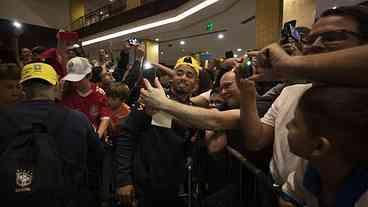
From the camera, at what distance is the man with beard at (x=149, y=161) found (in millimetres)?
Result: 1895

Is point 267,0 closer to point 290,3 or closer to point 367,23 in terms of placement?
point 290,3

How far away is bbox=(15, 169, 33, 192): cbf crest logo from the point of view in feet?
4.67

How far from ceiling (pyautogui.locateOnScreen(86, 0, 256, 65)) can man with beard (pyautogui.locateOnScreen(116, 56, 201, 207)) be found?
5.63 metres

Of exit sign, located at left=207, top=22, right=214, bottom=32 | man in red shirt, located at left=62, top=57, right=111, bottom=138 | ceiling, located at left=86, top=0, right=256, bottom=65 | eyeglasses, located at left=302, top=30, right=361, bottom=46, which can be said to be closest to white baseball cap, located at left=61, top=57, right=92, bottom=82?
man in red shirt, located at left=62, top=57, right=111, bottom=138

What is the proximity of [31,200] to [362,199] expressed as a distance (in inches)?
56.1

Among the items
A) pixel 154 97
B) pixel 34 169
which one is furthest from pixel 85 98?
pixel 154 97

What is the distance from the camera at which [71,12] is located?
14711mm

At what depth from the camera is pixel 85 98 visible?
8.73 feet

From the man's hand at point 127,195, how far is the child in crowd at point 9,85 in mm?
1000

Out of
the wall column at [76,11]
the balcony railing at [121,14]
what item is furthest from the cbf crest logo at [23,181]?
the wall column at [76,11]

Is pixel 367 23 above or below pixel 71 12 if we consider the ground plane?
below

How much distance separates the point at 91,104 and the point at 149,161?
1.06m

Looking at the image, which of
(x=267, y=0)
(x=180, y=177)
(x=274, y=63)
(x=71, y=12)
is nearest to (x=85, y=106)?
(x=180, y=177)

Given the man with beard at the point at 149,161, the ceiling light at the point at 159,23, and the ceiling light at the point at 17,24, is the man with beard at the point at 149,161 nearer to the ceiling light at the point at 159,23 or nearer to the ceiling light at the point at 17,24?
the ceiling light at the point at 159,23
